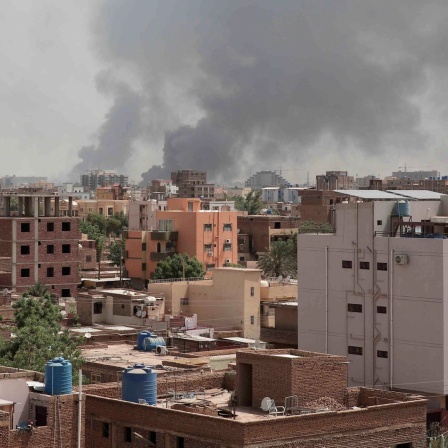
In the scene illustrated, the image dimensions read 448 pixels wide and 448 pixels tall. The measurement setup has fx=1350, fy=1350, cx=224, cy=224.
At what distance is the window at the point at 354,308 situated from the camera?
41.9 m

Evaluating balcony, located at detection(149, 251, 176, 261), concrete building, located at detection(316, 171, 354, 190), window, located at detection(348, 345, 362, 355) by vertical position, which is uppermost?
concrete building, located at detection(316, 171, 354, 190)

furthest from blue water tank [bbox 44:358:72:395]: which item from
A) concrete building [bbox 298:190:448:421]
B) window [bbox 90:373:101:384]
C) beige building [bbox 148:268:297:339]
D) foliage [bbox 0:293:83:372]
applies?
beige building [bbox 148:268:297:339]

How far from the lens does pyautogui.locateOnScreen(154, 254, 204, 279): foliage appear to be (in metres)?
79.4

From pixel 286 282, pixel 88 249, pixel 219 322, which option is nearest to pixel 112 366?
pixel 219 322

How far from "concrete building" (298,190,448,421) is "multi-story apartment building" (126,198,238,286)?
41222 millimetres

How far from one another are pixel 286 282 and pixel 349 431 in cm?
4143

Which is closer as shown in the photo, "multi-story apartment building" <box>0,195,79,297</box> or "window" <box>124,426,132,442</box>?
"window" <box>124,426,132,442</box>

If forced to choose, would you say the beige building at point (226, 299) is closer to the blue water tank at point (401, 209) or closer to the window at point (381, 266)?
the blue water tank at point (401, 209)

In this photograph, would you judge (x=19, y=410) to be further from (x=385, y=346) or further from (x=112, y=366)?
(x=385, y=346)

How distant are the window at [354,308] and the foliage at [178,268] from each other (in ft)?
121

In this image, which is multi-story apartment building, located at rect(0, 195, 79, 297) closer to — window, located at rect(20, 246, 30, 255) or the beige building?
window, located at rect(20, 246, 30, 255)

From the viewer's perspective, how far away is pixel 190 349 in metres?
46.0

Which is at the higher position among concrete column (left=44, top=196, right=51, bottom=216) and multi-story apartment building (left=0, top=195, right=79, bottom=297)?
concrete column (left=44, top=196, right=51, bottom=216)

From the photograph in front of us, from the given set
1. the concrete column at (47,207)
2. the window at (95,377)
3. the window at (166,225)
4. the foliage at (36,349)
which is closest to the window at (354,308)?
the foliage at (36,349)
